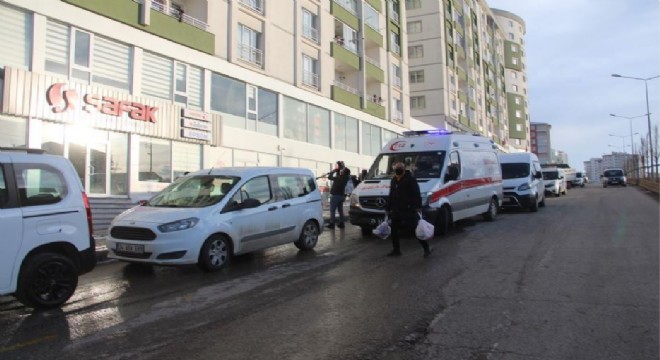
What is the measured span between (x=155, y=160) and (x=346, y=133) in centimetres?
1539

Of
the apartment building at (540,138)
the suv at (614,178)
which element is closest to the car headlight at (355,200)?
the suv at (614,178)

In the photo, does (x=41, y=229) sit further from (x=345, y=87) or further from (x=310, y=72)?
(x=345, y=87)

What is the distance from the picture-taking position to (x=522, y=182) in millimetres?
18469

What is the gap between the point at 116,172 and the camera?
15.8 m

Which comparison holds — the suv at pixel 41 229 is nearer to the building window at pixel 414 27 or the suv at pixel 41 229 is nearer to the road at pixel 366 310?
the road at pixel 366 310

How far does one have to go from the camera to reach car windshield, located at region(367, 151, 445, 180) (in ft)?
38.7

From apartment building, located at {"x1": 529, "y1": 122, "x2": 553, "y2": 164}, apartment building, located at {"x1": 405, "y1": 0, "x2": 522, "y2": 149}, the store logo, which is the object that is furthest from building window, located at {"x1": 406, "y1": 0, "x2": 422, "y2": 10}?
apartment building, located at {"x1": 529, "y1": 122, "x2": 553, "y2": 164}

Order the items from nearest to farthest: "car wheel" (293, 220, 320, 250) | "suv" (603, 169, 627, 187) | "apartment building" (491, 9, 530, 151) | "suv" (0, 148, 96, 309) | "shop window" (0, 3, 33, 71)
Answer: "suv" (0, 148, 96, 309)
"car wheel" (293, 220, 320, 250)
"shop window" (0, 3, 33, 71)
"suv" (603, 169, 627, 187)
"apartment building" (491, 9, 530, 151)

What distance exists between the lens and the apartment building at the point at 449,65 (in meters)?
49.1

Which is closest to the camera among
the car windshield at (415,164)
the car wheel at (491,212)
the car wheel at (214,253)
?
the car wheel at (214,253)

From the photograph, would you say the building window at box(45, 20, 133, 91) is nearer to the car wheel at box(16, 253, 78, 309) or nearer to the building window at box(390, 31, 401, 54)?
the car wheel at box(16, 253, 78, 309)

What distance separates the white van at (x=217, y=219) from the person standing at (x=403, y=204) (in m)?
1.91

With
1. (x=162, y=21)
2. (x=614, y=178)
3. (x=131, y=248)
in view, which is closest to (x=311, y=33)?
(x=162, y=21)

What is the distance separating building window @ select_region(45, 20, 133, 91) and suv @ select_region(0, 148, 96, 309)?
10.1m
